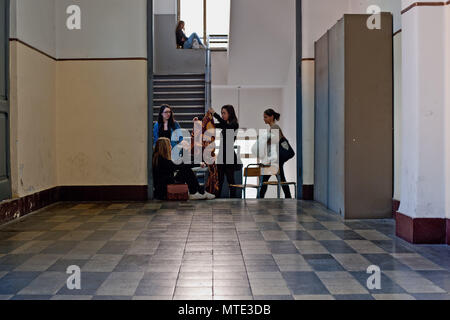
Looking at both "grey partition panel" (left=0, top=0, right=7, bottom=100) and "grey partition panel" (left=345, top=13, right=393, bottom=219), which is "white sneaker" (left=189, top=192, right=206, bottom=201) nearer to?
"grey partition panel" (left=345, top=13, right=393, bottom=219)

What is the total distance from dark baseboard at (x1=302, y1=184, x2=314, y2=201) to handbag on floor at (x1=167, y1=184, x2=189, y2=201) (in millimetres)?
1904

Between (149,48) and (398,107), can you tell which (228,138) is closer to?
(149,48)

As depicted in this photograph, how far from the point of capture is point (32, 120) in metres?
6.50

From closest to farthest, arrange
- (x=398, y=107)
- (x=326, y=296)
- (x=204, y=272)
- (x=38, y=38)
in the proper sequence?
(x=326, y=296) < (x=204, y=272) < (x=398, y=107) < (x=38, y=38)

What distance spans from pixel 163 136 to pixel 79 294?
16.9ft

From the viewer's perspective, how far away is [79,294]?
3078mm

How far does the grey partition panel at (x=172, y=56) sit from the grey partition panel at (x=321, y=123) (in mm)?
6537

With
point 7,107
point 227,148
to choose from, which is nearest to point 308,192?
point 227,148

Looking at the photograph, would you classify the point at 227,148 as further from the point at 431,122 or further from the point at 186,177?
the point at 431,122

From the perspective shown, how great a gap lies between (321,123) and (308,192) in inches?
48.9

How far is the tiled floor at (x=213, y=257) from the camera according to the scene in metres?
3.16

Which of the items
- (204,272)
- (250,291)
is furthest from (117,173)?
(250,291)

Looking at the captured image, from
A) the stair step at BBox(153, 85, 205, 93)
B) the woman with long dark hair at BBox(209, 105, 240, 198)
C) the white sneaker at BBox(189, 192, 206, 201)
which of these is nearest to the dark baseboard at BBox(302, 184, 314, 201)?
the woman with long dark hair at BBox(209, 105, 240, 198)

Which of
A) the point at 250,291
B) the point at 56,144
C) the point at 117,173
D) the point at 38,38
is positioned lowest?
the point at 250,291
